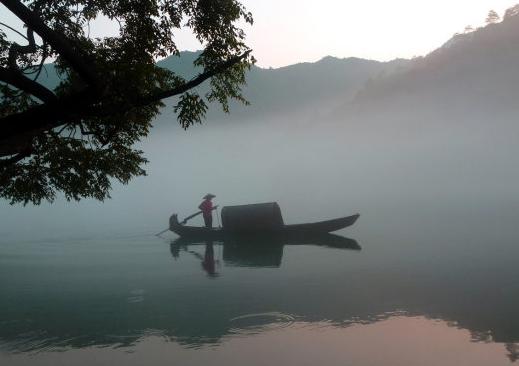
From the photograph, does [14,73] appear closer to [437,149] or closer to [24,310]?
[24,310]

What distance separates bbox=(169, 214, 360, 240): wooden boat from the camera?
1065 inches

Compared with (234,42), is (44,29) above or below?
below

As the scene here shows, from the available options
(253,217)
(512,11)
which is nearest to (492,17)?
(512,11)

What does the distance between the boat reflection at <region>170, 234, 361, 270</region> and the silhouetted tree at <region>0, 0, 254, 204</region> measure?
1056 centimetres

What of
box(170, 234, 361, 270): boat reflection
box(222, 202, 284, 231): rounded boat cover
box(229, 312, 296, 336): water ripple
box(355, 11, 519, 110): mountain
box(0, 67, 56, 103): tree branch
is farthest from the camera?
box(355, 11, 519, 110): mountain

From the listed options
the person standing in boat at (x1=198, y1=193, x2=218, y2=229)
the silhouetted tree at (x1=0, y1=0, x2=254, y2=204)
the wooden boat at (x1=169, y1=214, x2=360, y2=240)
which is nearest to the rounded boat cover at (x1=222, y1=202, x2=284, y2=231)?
the wooden boat at (x1=169, y1=214, x2=360, y2=240)

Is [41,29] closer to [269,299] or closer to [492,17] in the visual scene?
[269,299]

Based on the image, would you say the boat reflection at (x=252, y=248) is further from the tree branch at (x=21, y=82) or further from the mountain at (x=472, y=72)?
the mountain at (x=472, y=72)

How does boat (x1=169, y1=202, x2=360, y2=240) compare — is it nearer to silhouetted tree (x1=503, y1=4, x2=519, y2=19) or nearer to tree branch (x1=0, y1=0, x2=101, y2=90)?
tree branch (x1=0, y1=0, x2=101, y2=90)

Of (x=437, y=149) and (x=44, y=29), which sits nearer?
(x=44, y=29)

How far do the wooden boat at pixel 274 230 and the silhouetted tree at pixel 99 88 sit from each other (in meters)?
16.4

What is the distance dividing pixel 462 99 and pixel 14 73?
141452 mm

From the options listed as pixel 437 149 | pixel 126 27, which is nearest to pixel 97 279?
pixel 126 27

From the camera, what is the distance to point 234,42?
885 cm
